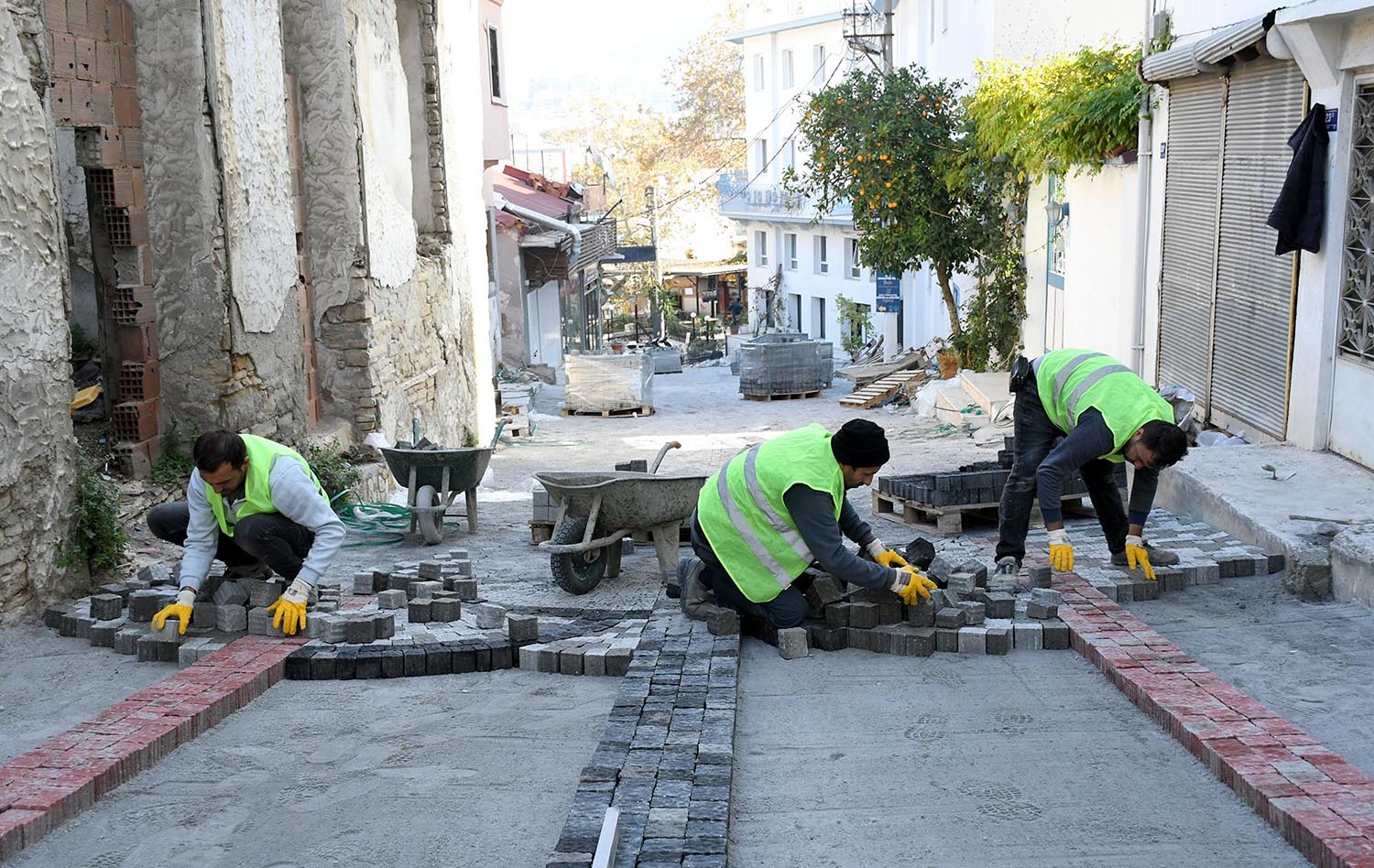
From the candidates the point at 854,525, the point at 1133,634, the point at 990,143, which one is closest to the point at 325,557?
the point at 854,525

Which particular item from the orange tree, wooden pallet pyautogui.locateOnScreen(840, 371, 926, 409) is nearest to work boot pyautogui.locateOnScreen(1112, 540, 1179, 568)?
the orange tree

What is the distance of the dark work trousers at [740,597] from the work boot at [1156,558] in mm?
1930

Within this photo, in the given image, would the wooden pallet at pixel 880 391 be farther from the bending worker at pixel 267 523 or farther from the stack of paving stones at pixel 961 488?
the bending worker at pixel 267 523

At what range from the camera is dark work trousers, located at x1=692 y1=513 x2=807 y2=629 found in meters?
5.75

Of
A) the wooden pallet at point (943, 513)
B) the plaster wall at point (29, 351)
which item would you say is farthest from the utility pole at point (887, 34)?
the plaster wall at point (29, 351)

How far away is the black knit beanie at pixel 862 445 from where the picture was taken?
533 centimetres

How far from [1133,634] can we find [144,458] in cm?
588

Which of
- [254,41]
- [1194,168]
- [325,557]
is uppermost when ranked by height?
[254,41]

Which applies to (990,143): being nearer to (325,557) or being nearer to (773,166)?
(325,557)

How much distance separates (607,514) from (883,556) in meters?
1.90

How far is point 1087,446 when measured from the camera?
620 centimetres

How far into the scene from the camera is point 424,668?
5.71m

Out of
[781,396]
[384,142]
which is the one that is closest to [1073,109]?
[384,142]

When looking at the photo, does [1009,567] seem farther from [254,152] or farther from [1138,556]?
[254,152]
